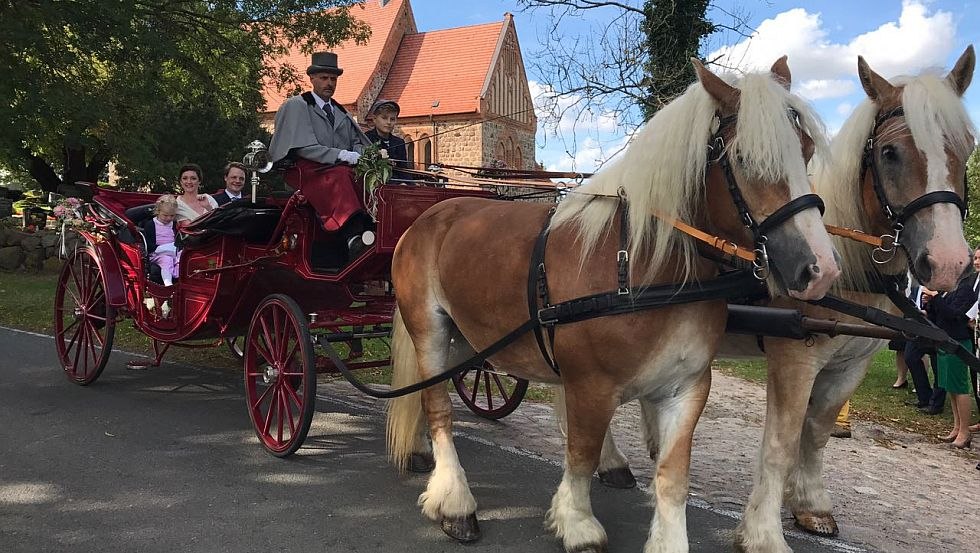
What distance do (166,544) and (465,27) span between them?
1483 inches

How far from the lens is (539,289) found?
294 cm

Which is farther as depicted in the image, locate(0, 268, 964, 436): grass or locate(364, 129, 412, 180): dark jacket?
locate(0, 268, 964, 436): grass

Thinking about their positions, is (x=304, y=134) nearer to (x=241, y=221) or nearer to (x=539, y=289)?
(x=241, y=221)

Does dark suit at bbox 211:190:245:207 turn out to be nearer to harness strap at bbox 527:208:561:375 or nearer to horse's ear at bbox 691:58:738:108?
harness strap at bbox 527:208:561:375

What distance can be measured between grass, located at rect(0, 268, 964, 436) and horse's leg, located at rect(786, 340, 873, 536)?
3.13 meters

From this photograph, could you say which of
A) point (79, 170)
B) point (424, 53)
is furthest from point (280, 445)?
point (424, 53)

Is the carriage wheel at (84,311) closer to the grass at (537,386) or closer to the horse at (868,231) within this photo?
the grass at (537,386)

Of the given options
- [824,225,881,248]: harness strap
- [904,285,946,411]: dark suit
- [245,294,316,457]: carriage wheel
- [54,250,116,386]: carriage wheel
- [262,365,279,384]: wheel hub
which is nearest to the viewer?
[824,225,881,248]: harness strap

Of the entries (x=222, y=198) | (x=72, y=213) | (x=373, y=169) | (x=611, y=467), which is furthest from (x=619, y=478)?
(x=72, y=213)

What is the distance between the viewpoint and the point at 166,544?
3182 millimetres

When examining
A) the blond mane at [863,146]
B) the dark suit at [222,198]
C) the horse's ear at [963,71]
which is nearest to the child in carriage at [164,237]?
the dark suit at [222,198]

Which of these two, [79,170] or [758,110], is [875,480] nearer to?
[758,110]

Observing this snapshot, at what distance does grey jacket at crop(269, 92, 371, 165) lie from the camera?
4.29 meters

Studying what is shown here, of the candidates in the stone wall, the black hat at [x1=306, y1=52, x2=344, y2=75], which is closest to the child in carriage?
the black hat at [x1=306, y1=52, x2=344, y2=75]
